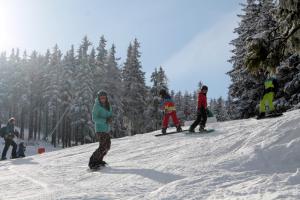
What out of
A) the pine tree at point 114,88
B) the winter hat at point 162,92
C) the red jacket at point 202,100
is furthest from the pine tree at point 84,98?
the red jacket at point 202,100

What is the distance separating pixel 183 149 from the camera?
11586 millimetres

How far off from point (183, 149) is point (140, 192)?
14.2 feet

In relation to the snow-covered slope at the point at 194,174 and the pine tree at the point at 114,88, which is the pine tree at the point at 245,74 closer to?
the snow-covered slope at the point at 194,174

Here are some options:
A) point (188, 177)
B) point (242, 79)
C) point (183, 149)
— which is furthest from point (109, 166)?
point (242, 79)

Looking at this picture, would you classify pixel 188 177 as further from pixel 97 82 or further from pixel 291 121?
pixel 97 82

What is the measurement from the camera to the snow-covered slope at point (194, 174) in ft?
22.1

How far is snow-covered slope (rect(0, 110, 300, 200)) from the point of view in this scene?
673 centimetres

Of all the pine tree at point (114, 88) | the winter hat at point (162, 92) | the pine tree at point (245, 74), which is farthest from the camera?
the pine tree at point (114, 88)

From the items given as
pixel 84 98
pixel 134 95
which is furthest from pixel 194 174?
pixel 84 98

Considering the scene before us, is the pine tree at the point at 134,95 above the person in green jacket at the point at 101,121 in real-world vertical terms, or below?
above

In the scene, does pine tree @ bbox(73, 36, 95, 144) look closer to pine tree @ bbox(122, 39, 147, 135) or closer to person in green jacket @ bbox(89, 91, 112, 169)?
pine tree @ bbox(122, 39, 147, 135)

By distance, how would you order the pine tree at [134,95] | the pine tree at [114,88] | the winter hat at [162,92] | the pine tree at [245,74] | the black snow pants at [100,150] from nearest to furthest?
the black snow pants at [100,150] → the winter hat at [162,92] → the pine tree at [245,74] → the pine tree at [134,95] → the pine tree at [114,88]

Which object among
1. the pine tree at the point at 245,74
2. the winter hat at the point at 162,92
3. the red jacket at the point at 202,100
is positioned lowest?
the red jacket at the point at 202,100

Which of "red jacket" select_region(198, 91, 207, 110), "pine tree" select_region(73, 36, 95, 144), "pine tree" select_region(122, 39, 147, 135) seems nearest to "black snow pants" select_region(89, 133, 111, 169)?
"red jacket" select_region(198, 91, 207, 110)
